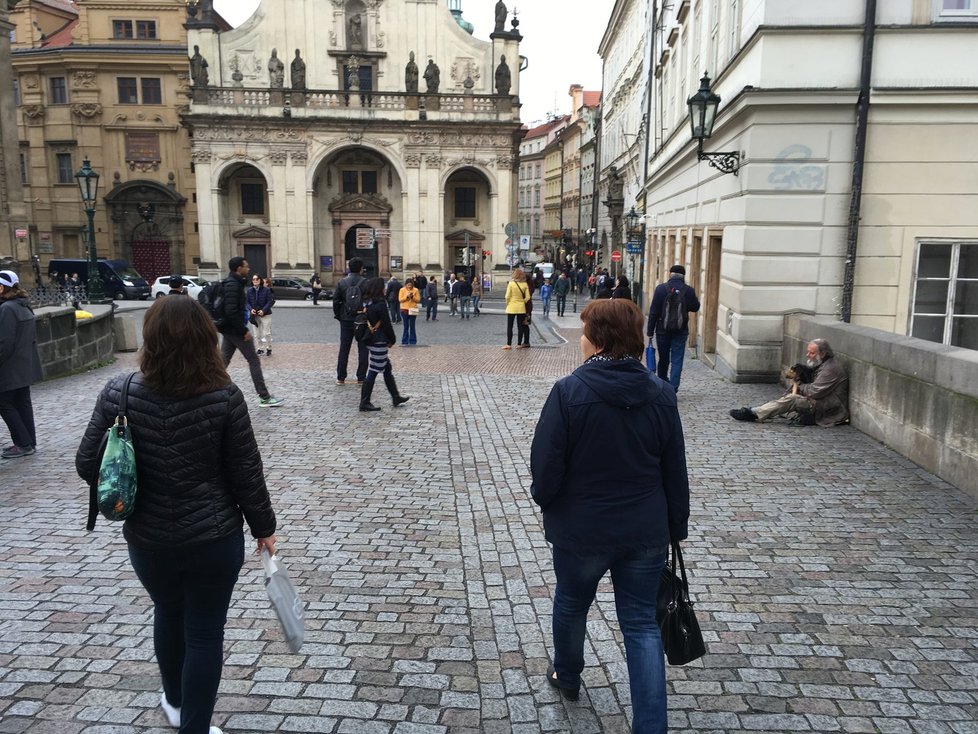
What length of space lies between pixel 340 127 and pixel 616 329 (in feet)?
147

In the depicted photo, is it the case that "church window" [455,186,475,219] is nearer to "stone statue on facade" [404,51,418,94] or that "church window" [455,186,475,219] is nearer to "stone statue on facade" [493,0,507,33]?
"stone statue on facade" [404,51,418,94]

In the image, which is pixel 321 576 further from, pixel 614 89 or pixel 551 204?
pixel 551 204

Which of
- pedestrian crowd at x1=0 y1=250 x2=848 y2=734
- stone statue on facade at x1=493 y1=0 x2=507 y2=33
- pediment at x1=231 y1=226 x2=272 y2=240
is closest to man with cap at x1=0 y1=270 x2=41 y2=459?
pedestrian crowd at x1=0 y1=250 x2=848 y2=734

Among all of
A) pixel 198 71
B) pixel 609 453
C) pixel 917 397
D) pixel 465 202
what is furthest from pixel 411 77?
pixel 609 453

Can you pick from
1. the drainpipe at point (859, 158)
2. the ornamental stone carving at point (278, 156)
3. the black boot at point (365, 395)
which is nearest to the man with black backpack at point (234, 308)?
the black boot at point (365, 395)

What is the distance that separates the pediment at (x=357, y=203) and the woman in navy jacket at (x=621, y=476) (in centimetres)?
4624

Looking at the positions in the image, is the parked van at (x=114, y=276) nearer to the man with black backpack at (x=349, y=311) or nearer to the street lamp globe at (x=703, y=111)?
the man with black backpack at (x=349, y=311)

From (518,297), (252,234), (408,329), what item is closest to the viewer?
(518,297)

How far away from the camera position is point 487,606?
15.1 feet

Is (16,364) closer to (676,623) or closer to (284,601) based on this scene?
(284,601)

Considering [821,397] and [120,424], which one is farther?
[821,397]

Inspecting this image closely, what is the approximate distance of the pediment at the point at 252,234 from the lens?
46.4 metres

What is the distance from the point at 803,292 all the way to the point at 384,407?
21.3 ft

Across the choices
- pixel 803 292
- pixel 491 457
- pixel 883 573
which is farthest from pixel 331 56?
A: pixel 883 573
